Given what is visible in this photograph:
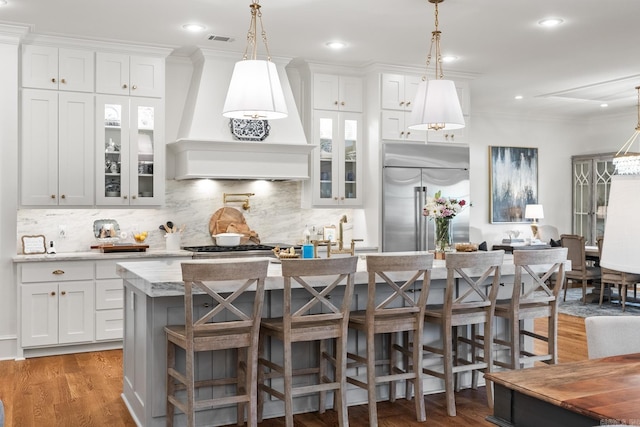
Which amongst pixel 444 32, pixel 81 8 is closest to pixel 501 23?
pixel 444 32

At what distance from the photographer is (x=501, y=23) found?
5.42m

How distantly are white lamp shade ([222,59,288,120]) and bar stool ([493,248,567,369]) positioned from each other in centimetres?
178

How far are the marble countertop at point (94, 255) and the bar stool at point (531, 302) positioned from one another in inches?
119

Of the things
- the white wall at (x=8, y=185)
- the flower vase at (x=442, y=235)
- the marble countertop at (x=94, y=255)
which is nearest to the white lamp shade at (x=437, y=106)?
the flower vase at (x=442, y=235)

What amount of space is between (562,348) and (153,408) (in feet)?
12.5

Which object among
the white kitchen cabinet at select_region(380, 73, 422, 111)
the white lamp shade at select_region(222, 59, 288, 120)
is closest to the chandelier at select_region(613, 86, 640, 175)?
the white kitchen cabinet at select_region(380, 73, 422, 111)

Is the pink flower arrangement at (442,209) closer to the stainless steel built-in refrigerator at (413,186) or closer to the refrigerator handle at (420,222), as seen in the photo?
the stainless steel built-in refrigerator at (413,186)

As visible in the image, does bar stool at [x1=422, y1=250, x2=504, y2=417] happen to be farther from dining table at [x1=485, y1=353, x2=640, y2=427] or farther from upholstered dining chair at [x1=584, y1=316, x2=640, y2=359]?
dining table at [x1=485, y1=353, x2=640, y2=427]

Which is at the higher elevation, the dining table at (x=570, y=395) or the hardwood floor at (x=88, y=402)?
the dining table at (x=570, y=395)

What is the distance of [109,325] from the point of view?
5.84 metres

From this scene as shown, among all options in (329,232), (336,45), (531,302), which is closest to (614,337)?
(531,302)

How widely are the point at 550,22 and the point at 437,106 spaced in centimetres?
173

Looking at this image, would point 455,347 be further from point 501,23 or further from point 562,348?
point 501,23

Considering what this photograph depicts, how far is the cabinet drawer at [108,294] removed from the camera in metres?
5.79
